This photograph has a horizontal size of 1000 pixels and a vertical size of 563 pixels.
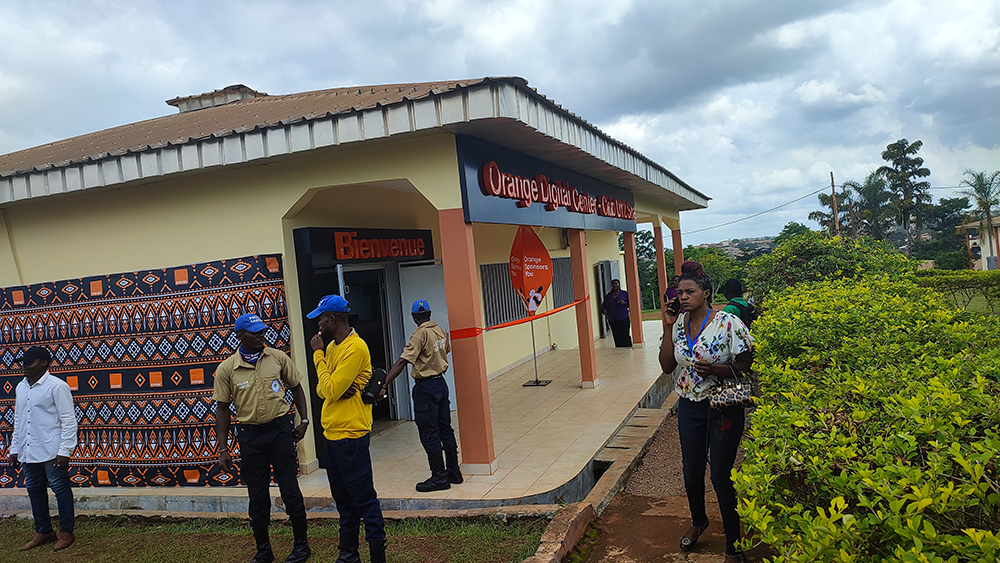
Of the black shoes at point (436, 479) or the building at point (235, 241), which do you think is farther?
the building at point (235, 241)

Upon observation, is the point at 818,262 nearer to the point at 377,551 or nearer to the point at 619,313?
the point at 619,313

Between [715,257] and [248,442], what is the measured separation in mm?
31207

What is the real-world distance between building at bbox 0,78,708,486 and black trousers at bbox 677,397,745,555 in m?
2.42

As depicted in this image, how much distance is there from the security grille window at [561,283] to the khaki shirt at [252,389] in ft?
33.3

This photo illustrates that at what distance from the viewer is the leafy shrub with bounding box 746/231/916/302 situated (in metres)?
9.59

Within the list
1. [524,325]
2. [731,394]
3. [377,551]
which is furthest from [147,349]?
[524,325]

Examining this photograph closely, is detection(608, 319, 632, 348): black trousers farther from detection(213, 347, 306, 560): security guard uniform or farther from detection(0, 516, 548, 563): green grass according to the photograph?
detection(213, 347, 306, 560): security guard uniform

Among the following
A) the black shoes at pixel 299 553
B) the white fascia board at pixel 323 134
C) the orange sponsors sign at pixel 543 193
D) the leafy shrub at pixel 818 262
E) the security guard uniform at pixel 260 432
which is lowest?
the black shoes at pixel 299 553

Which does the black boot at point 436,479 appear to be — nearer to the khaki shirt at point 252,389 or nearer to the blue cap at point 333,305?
the khaki shirt at point 252,389

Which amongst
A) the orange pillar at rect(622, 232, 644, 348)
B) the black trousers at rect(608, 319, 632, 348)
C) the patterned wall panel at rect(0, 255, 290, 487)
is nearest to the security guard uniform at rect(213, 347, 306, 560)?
the patterned wall panel at rect(0, 255, 290, 487)

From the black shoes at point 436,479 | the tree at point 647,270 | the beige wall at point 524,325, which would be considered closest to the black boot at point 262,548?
the black shoes at point 436,479

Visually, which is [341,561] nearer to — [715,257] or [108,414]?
[108,414]

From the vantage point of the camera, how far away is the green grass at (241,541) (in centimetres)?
456

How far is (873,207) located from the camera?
47.3m
